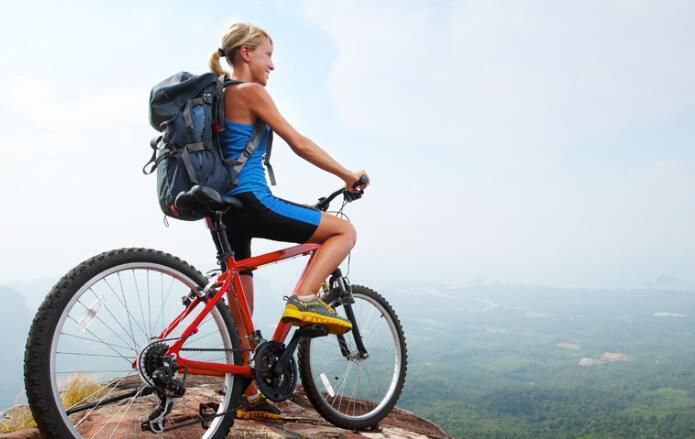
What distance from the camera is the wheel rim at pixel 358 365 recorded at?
16.5 ft

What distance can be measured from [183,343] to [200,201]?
0.93 metres

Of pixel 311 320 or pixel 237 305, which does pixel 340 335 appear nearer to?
pixel 311 320

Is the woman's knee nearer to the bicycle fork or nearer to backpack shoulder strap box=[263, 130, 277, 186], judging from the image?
the bicycle fork

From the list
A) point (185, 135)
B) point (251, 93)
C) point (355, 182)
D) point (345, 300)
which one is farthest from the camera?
point (345, 300)

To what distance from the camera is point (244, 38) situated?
4137 millimetres

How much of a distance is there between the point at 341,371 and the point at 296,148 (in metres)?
2.40

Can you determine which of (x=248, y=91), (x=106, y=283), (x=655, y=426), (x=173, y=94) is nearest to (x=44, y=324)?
(x=106, y=283)

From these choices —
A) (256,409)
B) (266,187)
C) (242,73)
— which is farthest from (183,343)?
(242,73)

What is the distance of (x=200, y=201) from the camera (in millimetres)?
3520

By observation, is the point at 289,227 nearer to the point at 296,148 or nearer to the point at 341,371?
the point at 296,148

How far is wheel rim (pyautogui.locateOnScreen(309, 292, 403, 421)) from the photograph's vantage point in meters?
5.02

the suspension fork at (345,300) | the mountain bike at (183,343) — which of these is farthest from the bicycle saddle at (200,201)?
the suspension fork at (345,300)

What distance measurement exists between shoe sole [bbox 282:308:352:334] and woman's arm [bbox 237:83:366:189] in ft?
3.71

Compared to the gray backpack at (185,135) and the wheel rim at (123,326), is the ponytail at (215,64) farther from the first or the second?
the wheel rim at (123,326)
